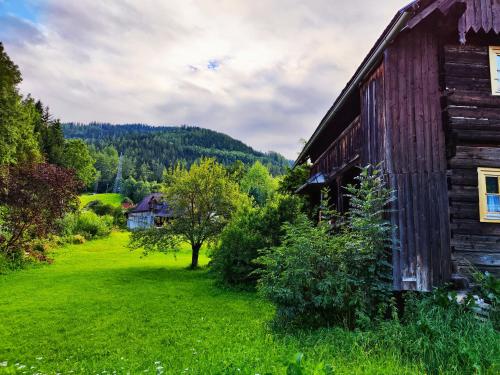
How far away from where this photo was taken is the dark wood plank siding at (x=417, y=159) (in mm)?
8406

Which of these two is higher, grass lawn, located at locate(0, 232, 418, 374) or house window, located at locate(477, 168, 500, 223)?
house window, located at locate(477, 168, 500, 223)

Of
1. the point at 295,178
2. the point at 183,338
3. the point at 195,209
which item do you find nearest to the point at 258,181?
the point at 295,178

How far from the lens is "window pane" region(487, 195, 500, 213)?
29.3 ft

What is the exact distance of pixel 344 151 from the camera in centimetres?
1264

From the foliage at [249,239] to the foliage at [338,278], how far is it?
6608mm

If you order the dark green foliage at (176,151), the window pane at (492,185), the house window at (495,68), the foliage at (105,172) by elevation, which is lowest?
the window pane at (492,185)

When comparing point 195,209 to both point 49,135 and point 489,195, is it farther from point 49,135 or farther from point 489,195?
point 49,135

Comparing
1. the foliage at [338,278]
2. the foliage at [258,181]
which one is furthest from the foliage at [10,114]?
the foliage at [258,181]

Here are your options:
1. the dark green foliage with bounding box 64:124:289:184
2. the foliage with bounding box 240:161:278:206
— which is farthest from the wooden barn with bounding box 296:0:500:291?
the dark green foliage with bounding box 64:124:289:184

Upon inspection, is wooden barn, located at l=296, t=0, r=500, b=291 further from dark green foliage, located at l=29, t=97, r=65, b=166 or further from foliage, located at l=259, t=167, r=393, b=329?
dark green foliage, located at l=29, t=97, r=65, b=166

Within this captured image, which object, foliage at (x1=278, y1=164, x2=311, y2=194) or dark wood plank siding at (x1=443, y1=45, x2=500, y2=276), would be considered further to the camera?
foliage at (x1=278, y1=164, x2=311, y2=194)

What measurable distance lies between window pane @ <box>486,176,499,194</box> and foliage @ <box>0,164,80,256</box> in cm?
1867

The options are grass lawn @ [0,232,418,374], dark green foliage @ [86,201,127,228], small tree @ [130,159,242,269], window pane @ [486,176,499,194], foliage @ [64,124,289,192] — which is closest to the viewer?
grass lawn @ [0,232,418,374]

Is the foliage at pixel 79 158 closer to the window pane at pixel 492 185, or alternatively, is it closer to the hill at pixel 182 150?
the window pane at pixel 492 185
